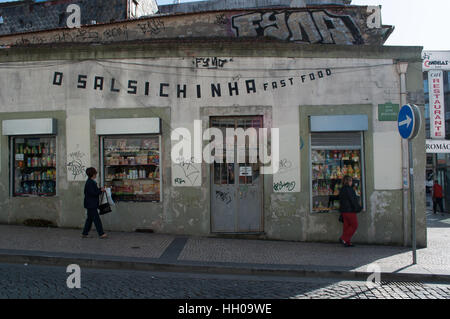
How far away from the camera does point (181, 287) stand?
18.7ft

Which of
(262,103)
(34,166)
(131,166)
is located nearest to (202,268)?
(131,166)

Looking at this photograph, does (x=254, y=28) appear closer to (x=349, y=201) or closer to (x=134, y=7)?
(x=134, y=7)

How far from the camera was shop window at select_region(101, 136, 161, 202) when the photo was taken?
31.5ft

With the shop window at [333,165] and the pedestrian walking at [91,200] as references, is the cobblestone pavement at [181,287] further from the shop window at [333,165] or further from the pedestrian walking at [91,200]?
the shop window at [333,165]

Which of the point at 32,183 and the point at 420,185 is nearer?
the point at 420,185

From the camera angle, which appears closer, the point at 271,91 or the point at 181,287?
the point at 181,287

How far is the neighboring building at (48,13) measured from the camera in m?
17.1

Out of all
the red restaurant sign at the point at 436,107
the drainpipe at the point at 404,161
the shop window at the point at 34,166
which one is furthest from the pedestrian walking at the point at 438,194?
the shop window at the point at 34,166

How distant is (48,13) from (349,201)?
55.1ft

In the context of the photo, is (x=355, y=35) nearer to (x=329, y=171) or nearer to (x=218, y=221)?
(x=329, y=171)

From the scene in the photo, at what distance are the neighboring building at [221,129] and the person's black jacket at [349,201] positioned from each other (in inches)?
32.8

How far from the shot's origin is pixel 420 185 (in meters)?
9.25

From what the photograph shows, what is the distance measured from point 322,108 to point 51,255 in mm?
7071
